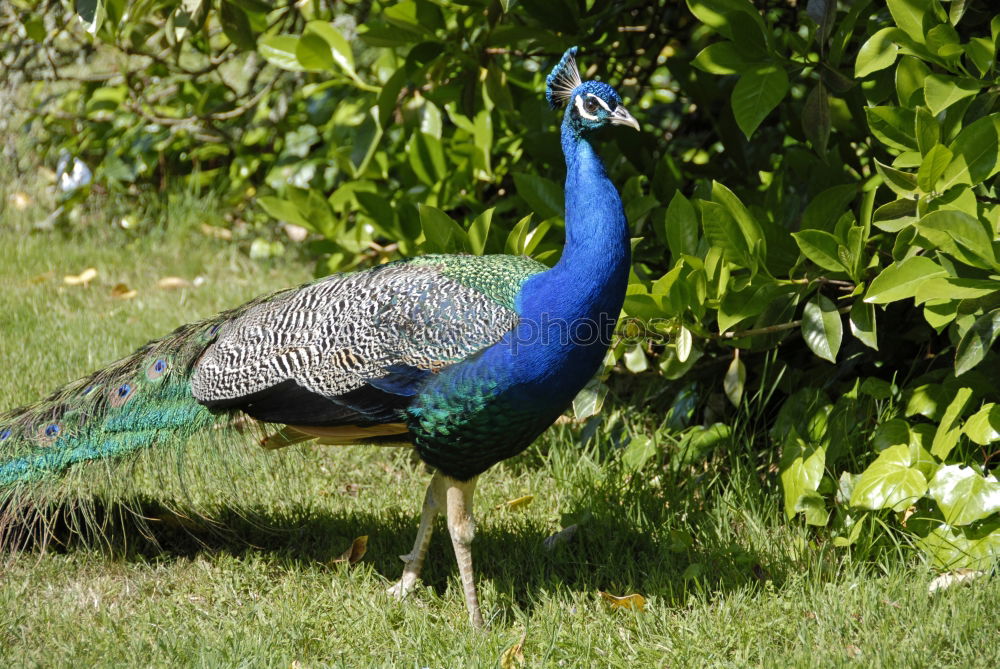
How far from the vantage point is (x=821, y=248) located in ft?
9.36

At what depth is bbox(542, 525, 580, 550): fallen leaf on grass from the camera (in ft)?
10.9

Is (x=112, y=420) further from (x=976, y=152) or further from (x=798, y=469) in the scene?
(x=976, y=152)

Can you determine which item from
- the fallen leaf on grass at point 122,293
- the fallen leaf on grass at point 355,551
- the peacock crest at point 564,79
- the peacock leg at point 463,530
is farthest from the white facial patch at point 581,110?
the fallen leaf on grass at point 122,293

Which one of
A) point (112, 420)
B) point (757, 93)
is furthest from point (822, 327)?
point (112, 420)

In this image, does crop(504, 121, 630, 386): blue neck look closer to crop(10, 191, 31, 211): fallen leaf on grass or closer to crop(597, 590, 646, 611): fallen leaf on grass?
crop(597, 590, 646, 611): fallen leaf on grass

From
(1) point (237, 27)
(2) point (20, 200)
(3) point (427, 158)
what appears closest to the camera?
(1) point (237, 27)

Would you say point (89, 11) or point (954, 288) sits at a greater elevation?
point (89, 11)

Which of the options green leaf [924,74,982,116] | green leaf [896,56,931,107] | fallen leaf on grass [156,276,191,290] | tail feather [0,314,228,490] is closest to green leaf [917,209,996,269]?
green leaf [924,74,982,116]

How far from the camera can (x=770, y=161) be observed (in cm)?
394

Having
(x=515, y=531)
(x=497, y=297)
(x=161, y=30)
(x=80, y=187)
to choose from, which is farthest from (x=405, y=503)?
(x=80, y=187)

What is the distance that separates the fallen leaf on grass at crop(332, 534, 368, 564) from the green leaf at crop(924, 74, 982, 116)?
207cm

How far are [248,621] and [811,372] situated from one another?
1960mm

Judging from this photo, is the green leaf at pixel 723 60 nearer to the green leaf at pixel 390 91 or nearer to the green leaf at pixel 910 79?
the green leaf at pixel 910 79

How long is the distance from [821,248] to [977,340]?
46 cm
